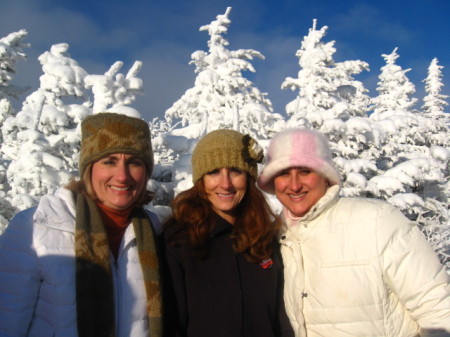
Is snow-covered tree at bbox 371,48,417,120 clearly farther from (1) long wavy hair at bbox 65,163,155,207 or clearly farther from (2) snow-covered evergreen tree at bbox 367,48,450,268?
(1) long wavy hair at bbox 65,163,155,207

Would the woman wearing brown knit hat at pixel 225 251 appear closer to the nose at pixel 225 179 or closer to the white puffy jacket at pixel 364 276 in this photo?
the nose at pixel 225 179

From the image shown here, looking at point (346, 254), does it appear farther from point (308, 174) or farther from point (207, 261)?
point (207, 261)

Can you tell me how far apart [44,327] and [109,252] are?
644mm

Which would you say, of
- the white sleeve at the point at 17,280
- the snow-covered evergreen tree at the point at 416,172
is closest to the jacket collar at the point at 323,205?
the white sleeve at the point at 17,280

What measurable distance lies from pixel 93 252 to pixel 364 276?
2.06 m

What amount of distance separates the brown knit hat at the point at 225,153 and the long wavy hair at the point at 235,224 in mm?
157

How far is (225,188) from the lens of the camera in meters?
3.31

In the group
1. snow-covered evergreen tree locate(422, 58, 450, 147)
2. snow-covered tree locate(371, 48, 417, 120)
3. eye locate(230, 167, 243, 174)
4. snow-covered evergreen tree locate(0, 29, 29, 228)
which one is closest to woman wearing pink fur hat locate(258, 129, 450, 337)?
eye locate(230, 167, 243, 174)

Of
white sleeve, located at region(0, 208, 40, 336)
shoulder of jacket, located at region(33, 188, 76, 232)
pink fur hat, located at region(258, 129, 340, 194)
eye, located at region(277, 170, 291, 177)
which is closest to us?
white sleeve, located at region(0, 208, 40, 336)

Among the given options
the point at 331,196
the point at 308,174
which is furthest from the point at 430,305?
the point at 308,174

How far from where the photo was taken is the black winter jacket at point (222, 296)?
2.92 metres

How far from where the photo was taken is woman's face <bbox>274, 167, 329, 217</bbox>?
123 inches

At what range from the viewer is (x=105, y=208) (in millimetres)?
2971

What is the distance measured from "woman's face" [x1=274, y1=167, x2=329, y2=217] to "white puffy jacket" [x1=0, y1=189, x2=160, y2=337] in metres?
1.70
